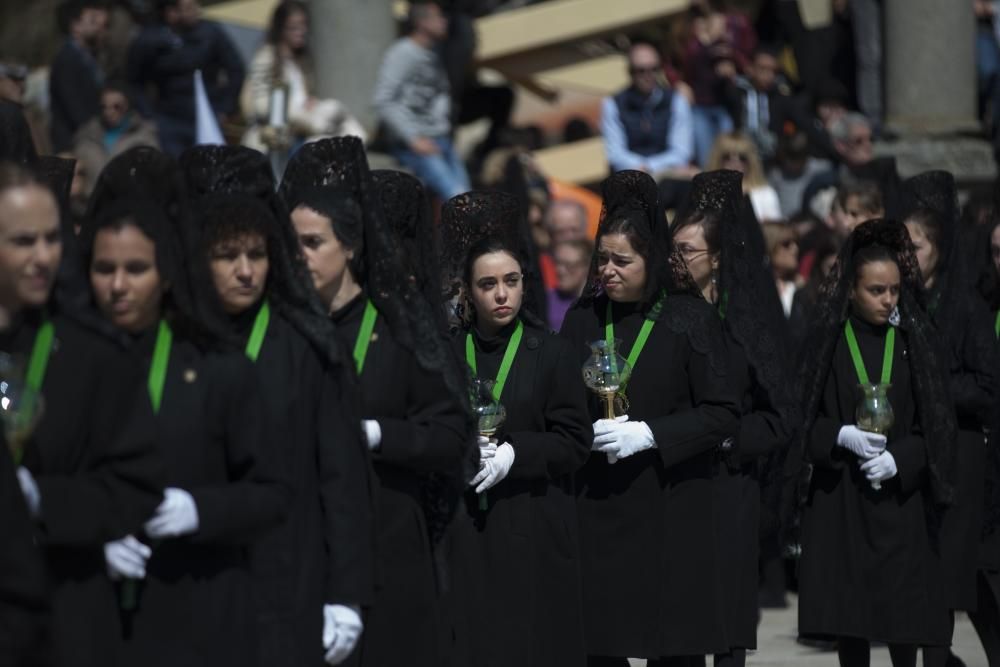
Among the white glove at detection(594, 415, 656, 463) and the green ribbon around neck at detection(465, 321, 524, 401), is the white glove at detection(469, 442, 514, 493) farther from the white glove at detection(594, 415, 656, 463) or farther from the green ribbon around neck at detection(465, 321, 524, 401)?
the white glove at detection(594, 415, 656, 463)

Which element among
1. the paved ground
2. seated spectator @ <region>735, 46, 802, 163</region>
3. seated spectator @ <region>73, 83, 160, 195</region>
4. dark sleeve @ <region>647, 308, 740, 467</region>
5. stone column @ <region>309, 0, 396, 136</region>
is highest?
stone column @ <region>309, 0, 396, 136</region>

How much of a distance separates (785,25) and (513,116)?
3.08 m

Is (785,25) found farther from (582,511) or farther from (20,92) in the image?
(582,511)

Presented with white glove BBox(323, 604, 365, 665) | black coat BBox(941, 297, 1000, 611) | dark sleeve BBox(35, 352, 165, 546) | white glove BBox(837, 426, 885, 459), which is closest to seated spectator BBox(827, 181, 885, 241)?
black coat BBox(941, 297, 1000, 611)

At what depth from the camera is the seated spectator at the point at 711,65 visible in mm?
14797

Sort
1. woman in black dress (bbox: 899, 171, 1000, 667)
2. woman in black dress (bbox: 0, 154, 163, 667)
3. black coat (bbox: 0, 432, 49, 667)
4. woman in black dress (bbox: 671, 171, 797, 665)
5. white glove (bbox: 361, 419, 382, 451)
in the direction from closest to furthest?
black coat (bbox: 0, 432, 49, 667)
woman in black dress (bbox: 0, 154, 163, 667)
white glove (bbox: 361, 419, 382, 451)
woman in black dress (bbox: 671, 171, 797, 665)
woman in black dress (bbox: 899, 171, 1000, 667)

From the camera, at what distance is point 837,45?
15711 millimetres

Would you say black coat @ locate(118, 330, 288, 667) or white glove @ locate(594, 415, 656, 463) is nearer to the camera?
black coat @ locate(118, 330, 288, 667)

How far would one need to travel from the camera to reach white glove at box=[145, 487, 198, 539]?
5262 millimetres

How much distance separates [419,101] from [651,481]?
602cm

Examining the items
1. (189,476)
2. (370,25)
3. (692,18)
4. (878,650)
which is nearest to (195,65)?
(370,25)

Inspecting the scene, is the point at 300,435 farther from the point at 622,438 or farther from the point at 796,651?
the point at 796,651

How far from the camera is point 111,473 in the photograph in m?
5.12

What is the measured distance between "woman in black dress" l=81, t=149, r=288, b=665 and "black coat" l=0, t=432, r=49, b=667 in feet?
1.93
